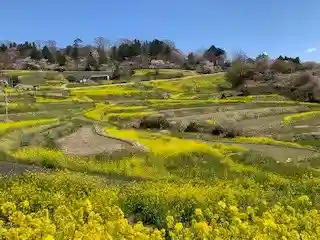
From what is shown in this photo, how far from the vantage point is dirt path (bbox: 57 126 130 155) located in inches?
1025

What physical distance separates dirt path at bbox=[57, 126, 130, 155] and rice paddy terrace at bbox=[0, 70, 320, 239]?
1.9 inches

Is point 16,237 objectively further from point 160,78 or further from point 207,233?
point 160,78

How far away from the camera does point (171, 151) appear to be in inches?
1002

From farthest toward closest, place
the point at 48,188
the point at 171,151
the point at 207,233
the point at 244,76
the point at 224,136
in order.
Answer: the point at 244,76
the point at 224,136
the point at 171,151
the point at 48,188
the point at 207,233

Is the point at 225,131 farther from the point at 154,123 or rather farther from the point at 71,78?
the point at 71,78

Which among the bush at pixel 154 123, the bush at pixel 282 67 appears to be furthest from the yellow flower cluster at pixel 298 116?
the bush at pixel 282 67

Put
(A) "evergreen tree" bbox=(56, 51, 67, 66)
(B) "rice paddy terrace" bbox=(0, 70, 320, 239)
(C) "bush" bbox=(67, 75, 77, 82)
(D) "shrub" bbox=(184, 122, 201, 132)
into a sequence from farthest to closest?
(A) "evergreen tree" bbox=(56, 51, 67, 66)
(C) "bush" bbox=(67, 75, 77, 82)
(D) "shrub" bbox=(184, 122, 201, 132)
(B) "rice paddy terrace" bbox=(0, 70, 320, 239)

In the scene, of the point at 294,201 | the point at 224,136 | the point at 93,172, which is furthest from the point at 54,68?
the point at 294,201

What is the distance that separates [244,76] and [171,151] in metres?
55.9

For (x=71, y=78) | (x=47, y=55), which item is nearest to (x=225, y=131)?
(x=71, y=78)

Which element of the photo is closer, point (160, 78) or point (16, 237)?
point (16, 237)

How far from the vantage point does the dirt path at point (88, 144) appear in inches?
1025

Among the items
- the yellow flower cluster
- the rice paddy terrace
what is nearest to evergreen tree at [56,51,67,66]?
the rice paddy terrace

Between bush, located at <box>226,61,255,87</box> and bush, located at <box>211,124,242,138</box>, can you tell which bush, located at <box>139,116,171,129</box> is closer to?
bush, located at <box>211,124,242,138</box>
